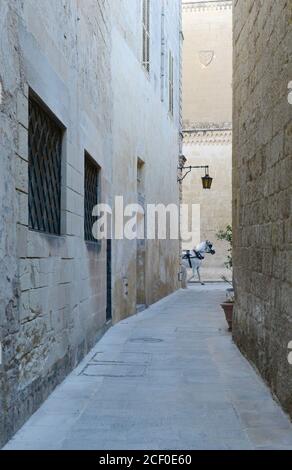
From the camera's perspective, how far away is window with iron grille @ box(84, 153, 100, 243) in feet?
22.0

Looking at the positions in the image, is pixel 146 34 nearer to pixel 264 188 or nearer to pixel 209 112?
pixel 264 188

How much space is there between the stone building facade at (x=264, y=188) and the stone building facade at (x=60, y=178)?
67.4 inches

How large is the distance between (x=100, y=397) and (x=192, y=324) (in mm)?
4651

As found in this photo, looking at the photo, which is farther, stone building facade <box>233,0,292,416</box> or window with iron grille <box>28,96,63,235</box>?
window with iron grille <box>28,96,63,235</box>

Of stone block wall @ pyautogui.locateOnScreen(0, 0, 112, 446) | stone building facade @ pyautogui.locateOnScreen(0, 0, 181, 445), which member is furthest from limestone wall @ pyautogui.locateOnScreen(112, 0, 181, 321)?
stone block wall @ pyautogui.locateOnScreen(0, 0, 112, 446)

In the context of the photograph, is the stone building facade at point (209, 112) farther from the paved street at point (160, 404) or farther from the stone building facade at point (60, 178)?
the paved street at point (160, 404)

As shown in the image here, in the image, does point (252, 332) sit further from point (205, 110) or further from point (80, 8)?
point (205, 110)

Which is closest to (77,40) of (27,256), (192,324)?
(27,256)

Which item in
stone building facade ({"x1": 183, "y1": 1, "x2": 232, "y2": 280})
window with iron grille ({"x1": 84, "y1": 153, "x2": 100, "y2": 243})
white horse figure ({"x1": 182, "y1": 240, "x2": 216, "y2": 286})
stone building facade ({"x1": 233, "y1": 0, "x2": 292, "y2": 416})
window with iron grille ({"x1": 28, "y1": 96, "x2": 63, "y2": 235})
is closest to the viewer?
stone building facade ({"x1": 233, "y1": 0, "x2": 292, "y2": 416})

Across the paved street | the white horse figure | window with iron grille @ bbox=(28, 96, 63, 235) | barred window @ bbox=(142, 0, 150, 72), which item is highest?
barred window @ bbox=(142, 0, 150, 72)

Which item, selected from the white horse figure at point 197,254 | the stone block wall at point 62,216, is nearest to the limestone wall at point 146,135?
the stone block wall at point 62,216

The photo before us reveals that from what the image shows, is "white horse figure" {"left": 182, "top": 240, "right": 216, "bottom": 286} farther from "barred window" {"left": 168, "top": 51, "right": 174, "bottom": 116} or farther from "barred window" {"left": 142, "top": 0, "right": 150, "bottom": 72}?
"barred window" {"left": 142, "top": 0, "right": 150, "bottom": 72}

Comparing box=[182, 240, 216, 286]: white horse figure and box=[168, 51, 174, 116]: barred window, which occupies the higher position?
box=[168, 51, 174, 116]: barred window

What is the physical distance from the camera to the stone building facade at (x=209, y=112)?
76.4ft
